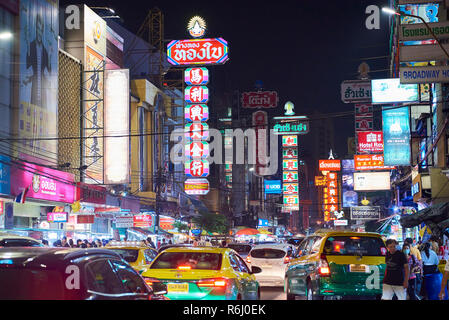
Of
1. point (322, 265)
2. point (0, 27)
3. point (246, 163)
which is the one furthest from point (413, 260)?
point (246, 163)

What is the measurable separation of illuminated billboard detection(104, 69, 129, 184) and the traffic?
2205cm

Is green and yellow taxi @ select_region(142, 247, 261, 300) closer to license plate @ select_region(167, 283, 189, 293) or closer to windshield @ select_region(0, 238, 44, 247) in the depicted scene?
license plate @ select_region(167, 283, 189, 293)

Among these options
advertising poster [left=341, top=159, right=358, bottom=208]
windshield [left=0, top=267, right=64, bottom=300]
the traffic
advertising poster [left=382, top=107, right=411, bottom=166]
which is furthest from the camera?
advertising poster [left=341, top=159, right=358, bottom=208]

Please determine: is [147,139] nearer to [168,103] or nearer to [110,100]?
[168,103]

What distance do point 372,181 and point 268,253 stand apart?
29962 mm

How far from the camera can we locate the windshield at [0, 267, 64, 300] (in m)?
6.28

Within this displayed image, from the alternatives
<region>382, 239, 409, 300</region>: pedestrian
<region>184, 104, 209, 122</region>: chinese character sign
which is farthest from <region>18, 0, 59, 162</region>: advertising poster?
<region>382, 239, 409, 300</region>: pedestrian

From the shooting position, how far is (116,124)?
44250 mm

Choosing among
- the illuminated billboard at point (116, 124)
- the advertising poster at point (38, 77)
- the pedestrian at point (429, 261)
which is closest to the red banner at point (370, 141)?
the illuminated billboard at point (116, 124)

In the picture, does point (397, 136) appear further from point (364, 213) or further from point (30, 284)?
point (30, 284)

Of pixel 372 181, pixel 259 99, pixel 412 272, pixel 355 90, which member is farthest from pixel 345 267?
pixel 259 99

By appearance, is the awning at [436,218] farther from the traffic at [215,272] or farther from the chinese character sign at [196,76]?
the chinese character sign at [196,76]

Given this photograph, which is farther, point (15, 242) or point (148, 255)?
point (15, 242)

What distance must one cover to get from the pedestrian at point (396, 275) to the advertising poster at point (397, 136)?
25.1m
